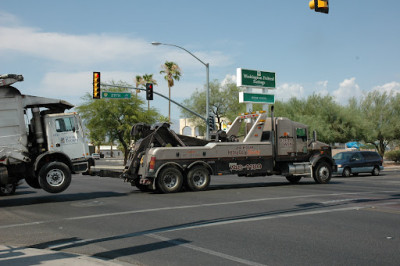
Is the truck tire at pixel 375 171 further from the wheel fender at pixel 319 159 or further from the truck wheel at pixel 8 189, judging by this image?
the truck wheel at pixel 8 189

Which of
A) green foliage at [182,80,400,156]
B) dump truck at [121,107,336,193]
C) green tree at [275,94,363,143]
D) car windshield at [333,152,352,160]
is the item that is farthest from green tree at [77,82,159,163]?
dump truck at [121,107,336,193]

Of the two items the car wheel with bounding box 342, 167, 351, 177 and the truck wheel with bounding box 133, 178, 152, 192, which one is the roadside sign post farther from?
the truck wheel with bounding box 133, 178, 152, 192

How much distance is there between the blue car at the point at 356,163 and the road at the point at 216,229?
551 inches

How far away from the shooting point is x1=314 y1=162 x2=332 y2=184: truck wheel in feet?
63.7

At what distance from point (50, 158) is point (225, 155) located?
6.47 m

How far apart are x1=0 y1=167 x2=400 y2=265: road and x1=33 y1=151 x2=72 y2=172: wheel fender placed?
1.24 m

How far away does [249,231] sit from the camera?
27.4ft

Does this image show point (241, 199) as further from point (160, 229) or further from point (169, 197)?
point (160, 229)

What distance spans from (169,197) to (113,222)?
4.68 metres

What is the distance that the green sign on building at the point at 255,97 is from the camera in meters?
33.9

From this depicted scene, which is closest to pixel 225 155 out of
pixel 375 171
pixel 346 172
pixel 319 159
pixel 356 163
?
pixel 319 159

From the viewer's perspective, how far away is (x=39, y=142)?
1413cm

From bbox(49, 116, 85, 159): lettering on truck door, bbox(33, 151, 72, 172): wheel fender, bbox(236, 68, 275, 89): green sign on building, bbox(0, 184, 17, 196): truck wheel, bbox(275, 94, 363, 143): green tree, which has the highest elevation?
bbox(236, 68, 275, 89): green sign on building

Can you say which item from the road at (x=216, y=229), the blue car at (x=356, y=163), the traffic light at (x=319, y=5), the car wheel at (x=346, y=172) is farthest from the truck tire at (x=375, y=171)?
the traffic light at (x=319, y=5)
